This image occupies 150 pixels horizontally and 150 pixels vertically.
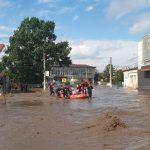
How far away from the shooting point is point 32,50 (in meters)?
84.6

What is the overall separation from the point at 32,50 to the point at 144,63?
22.4 metres

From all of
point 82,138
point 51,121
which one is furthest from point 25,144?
point 51,121

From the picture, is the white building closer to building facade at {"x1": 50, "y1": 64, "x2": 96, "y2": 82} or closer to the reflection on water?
the reflection on water

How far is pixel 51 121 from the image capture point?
65.6 feet

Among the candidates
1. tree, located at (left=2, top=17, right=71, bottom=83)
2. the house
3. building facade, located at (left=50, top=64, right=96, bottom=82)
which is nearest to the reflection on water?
tree, located at (left=2, top=17, right=71, bottom=83)

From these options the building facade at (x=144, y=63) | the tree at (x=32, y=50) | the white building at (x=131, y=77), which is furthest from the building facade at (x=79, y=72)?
the building facade at (x=144, y=63)

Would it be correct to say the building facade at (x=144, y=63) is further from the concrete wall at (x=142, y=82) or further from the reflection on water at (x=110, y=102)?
the reflection on water at (x=110, y=102)

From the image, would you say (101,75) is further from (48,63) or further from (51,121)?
(51,121)

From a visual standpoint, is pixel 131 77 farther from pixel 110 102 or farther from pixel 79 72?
pixel 79 72

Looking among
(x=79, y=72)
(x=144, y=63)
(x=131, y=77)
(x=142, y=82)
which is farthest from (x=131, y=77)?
(x=79, y=72)

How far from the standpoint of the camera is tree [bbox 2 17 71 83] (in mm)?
83562

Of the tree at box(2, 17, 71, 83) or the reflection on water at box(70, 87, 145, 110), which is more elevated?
the tree at box(2, 17, 71, 83)

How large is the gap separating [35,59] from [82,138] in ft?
232

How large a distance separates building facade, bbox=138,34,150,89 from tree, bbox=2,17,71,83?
16.0m
